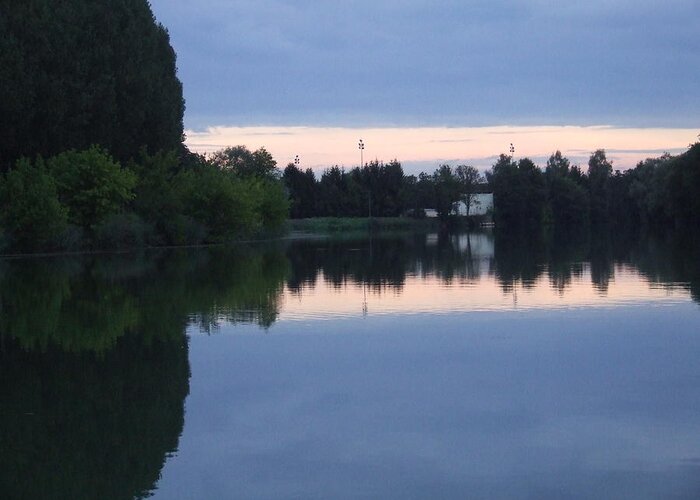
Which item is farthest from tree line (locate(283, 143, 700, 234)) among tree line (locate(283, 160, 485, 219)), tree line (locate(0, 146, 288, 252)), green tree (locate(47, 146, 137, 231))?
green tree (locate(47, 146, 137, 231))

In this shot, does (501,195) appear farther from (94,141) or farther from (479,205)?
(94,141)

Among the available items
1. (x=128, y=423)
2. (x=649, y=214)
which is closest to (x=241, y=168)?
(x=649, y=214)

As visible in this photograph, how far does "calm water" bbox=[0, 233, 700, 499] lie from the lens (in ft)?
26.2

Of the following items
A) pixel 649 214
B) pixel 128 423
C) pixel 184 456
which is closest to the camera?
pixel 184 456

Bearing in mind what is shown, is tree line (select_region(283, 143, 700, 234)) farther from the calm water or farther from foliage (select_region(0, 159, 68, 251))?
the calm water

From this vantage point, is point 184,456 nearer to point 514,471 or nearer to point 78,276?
point 514,471

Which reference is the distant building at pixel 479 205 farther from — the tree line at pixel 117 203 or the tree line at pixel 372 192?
the tree line at pixel 117 203

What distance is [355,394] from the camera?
11.2 metres

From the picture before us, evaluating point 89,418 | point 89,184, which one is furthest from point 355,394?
point 89,184

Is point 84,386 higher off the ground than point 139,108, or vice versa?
point 139,108

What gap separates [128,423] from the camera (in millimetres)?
9953

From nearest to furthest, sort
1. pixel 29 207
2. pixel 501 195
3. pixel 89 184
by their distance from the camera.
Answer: pixel 29 207 → pixel 89 184 → pixel 501 195

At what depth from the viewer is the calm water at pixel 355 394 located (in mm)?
7980

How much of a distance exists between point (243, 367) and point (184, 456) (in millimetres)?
4367
